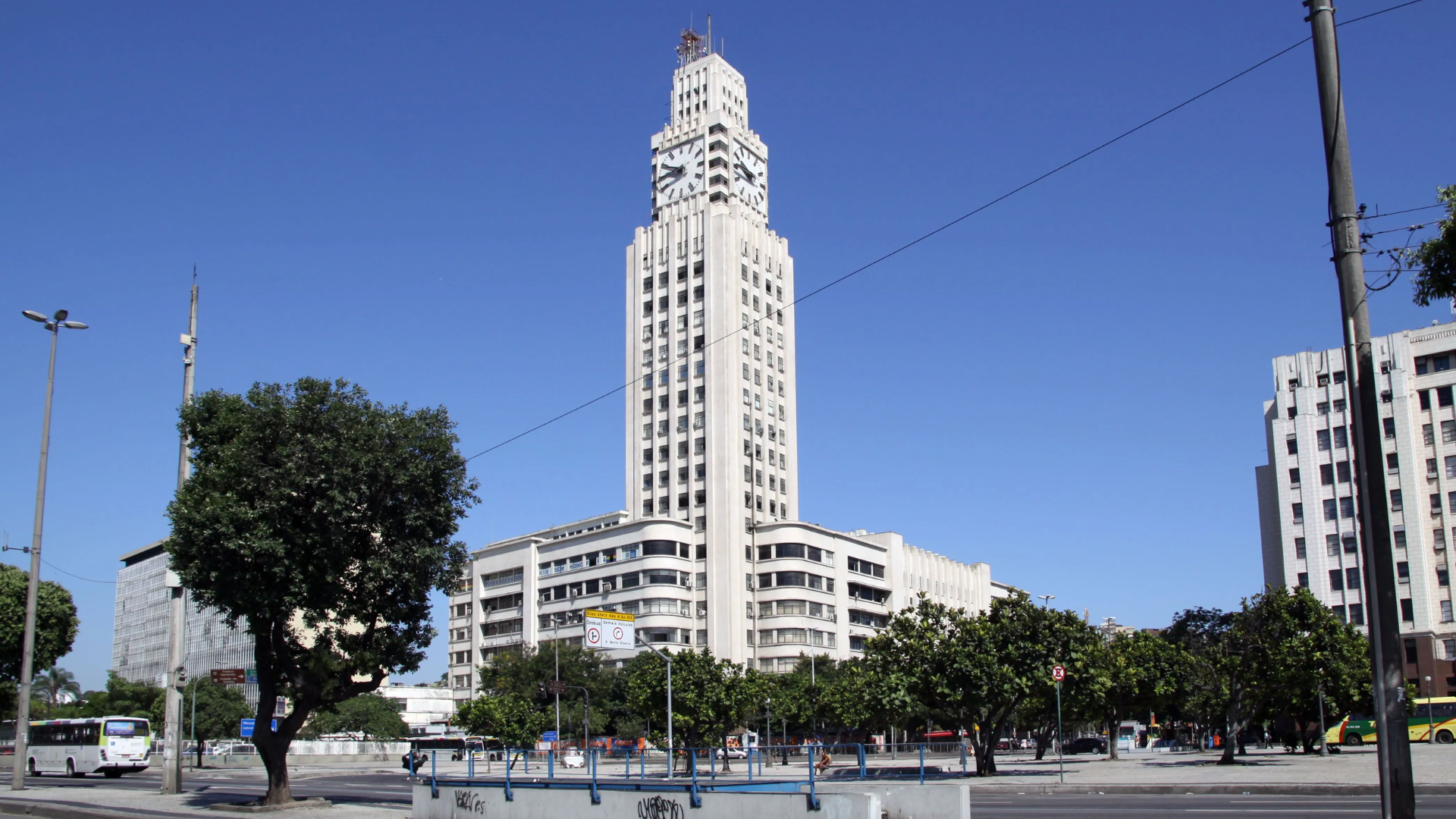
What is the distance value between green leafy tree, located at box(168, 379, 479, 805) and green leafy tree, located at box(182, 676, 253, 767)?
70.2m

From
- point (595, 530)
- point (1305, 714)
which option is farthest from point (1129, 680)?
point (595, 530)

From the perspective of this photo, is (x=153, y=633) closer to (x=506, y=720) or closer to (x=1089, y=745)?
(x=506, y=720)

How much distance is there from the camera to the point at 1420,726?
196 feet

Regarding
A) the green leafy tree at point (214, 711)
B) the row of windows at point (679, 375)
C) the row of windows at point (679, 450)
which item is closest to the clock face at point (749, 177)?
the row of windows at point (679, 375)

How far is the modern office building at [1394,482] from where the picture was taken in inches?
3565

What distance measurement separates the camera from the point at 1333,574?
318 ft

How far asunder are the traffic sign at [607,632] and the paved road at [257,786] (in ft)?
28.7

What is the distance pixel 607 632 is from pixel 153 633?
157 metres

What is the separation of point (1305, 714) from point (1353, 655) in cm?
868

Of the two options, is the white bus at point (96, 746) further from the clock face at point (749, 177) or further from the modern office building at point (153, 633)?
the modern office building at point (153, 633)

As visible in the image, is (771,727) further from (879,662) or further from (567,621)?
(879,662)

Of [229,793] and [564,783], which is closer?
[564,783]

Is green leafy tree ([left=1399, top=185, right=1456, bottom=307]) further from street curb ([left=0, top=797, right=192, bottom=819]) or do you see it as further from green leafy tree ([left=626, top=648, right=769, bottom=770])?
green leafy tree ([left=626, top=648, right=769, bottom=770])

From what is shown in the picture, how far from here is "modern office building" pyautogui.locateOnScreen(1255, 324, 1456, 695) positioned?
297ft
